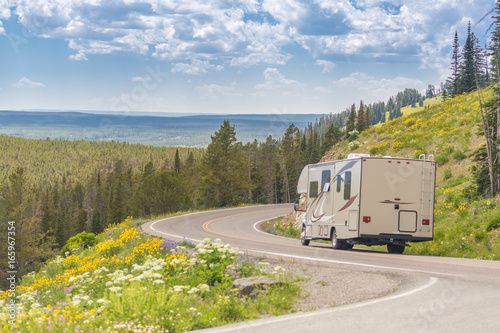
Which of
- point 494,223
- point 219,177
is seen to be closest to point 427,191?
point 494,223

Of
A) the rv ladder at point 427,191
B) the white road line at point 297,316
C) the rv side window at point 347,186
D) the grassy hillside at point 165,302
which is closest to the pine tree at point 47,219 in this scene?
the rv side window at point 347,186

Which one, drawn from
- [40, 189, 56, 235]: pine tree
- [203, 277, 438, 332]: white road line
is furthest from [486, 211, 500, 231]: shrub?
[40, 189, 56, 235]: pine tree

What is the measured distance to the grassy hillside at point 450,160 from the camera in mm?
16875

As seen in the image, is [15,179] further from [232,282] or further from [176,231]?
[232,282]

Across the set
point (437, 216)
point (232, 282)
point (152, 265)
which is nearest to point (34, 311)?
point (152, 265)

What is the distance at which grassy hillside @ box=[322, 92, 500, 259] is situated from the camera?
16875 mm

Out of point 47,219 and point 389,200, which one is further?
point 47,219

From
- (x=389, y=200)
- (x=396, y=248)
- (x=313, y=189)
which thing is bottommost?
(x=396, y=248)

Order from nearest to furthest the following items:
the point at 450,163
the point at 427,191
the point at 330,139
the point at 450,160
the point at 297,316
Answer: the point at 297,316 < the point at 427,191 < the point at 450,163 < the point at 450,160 < the point at 330,139

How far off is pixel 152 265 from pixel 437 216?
14.6m

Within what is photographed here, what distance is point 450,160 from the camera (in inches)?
1175

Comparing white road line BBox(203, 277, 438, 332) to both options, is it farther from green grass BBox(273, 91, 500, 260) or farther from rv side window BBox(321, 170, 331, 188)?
rv side window BBox(321, 170, 331, 188)

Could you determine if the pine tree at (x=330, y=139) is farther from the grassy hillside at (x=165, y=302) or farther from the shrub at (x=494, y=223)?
the grassy hillside at (x=165, y=302)

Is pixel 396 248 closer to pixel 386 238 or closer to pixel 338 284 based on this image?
pixel 386 238
